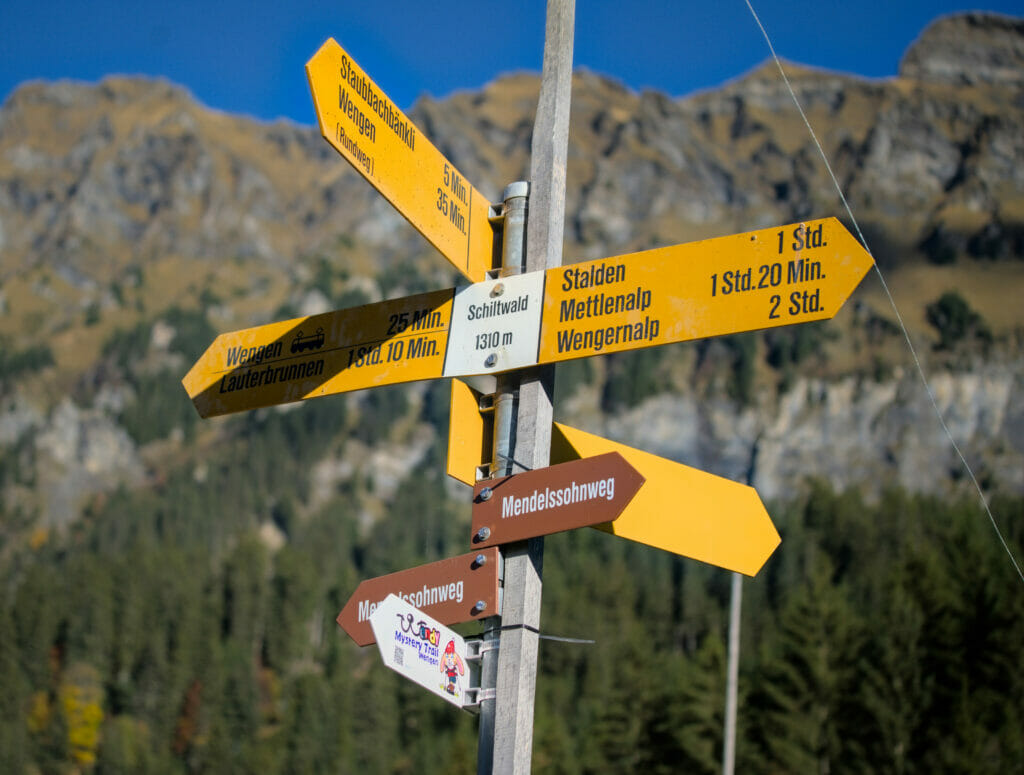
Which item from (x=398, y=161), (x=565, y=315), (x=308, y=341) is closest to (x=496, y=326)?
(x=565, y=315)

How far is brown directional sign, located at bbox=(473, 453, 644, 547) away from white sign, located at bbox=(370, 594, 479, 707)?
349 mm

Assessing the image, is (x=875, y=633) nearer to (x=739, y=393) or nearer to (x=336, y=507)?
(x=336, y=507)

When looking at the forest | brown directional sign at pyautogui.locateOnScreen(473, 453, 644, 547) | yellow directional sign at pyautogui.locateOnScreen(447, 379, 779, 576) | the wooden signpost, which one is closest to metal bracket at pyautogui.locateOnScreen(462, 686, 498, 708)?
the wooden signpost

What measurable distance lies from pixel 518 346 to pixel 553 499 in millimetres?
665

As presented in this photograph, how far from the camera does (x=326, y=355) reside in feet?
18.5

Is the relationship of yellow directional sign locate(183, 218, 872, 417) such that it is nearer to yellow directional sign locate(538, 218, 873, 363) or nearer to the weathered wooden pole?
yellow directional sign locate(538, 218, 873, 363)

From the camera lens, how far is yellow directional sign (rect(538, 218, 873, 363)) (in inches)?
187

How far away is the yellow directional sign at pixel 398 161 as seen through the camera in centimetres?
482

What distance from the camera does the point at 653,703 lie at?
45.2m

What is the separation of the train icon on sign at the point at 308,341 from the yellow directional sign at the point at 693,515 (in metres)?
1.09

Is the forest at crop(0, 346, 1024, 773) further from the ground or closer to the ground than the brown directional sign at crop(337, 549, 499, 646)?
further from the ground

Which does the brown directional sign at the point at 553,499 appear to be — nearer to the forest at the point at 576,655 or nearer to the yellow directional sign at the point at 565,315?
the yellow directional sign at the point at 565,315

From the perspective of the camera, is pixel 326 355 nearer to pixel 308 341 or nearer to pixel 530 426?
pixel 308 341

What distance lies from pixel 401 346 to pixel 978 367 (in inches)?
6588
